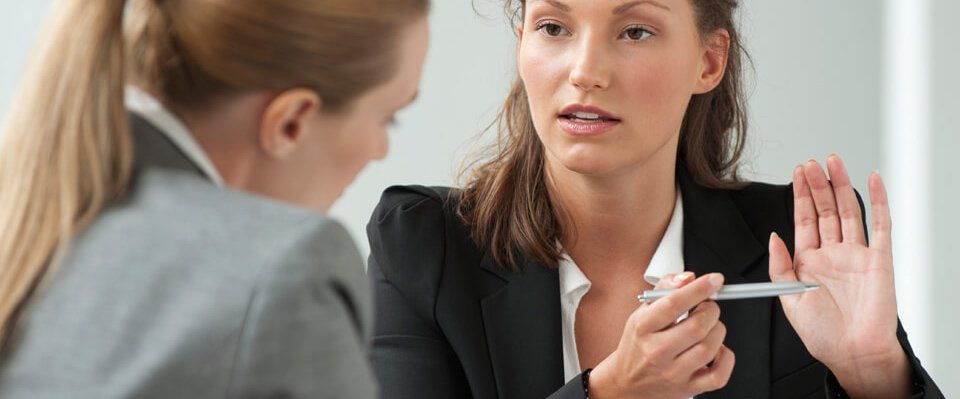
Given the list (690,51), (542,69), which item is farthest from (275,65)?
(690,51)

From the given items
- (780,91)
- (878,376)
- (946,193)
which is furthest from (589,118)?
(780,91)

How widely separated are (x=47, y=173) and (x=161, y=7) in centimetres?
16

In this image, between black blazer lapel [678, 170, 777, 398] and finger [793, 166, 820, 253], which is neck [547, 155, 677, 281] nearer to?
black blazer lapel [678, 170, 777, 398]

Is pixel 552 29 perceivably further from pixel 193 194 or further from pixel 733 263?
pixel 193 194

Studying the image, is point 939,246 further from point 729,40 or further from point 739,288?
point 739,288

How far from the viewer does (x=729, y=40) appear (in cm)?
187

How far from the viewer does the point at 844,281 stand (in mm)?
1641

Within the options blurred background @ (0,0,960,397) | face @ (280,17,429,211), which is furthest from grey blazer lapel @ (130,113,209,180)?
blurred background @ (0,0,960,397)

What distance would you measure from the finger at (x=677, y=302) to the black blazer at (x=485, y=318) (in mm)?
293

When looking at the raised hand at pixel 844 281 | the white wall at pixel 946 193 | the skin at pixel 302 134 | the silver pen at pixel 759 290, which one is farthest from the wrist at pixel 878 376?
the white wall at pixel 946 193

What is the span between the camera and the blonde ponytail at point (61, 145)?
86 centimetres

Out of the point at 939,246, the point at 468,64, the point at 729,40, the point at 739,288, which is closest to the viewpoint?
the point at 739,288

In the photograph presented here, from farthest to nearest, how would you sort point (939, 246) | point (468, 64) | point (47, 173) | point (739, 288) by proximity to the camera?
point (468, 64), point (939, 246), point (739, 288), point (47, 173)

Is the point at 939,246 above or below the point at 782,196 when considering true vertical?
below
